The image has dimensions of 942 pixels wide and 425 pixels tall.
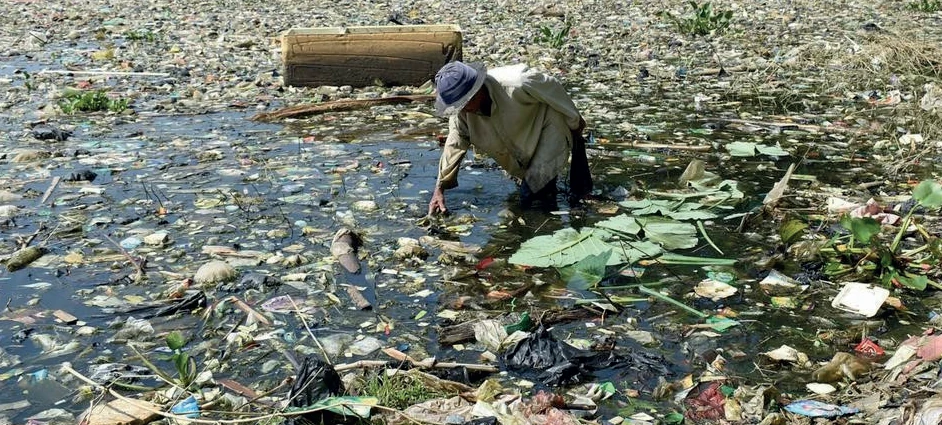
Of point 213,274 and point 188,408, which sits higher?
point 188,408

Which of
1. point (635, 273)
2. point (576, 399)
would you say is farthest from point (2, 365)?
point (635, 273)

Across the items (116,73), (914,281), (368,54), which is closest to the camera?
(914,281)

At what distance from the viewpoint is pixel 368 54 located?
8.18 metres

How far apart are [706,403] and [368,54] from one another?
5.79 metres

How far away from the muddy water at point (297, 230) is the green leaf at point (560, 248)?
0.33 ft

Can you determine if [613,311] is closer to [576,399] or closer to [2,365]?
[576,399]

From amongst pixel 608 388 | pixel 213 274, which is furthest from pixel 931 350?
pixel 213 274

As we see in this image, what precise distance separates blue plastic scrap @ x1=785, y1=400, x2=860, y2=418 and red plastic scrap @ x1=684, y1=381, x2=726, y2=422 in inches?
8.6

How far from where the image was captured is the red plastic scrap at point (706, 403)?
299 centimetres

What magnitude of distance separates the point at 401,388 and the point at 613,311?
1.10 metres

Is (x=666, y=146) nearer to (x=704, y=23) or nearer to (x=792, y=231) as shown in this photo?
(x=792, y=231)

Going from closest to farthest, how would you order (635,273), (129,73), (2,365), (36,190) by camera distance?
(2,365)
(635,273)
(36,190)
(129,73)

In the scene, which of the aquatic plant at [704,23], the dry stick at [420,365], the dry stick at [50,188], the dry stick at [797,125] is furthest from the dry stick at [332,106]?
the dry stick at [420,365]

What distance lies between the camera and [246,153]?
6469 millimetres
